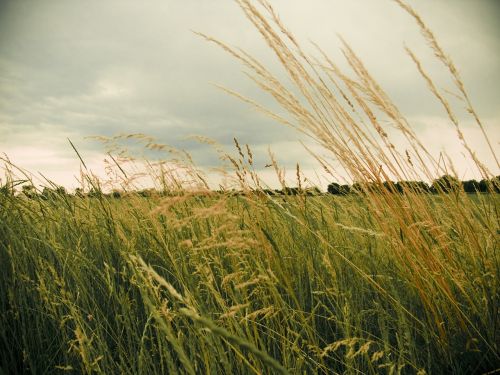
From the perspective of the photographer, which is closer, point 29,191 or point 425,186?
point 425,186

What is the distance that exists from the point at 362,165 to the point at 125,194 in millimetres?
1362

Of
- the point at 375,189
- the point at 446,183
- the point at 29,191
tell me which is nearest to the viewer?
the point at 375,189

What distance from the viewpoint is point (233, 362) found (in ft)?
4.18

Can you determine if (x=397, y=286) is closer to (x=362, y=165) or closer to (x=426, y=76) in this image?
(x=362, y=165)

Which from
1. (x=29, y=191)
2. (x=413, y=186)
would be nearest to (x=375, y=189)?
(x=413, y=186)

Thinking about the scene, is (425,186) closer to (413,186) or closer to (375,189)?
(413,186)

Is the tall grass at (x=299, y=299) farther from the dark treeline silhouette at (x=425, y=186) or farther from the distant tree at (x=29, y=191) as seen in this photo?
the distant tree at (x=29, y=191)

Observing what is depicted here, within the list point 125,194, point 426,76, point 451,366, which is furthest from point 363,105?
point 125,194

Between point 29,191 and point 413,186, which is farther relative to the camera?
point 29,191

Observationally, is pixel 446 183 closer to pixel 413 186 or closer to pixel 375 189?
pixel 413 186

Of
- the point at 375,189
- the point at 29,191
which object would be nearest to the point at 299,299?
the point at 375,189

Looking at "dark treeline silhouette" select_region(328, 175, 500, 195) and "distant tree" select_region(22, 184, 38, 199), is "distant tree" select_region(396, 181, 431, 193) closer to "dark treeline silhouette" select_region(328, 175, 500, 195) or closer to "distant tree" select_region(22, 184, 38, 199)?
"dark treeline silhouette" select_region(328, 175, 500, 195)

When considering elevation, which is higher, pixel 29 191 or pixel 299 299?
pixel 29 191

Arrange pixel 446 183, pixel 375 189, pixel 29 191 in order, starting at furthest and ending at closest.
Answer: pixel 29 191 → pixel 446 183 → pixel 375 189
